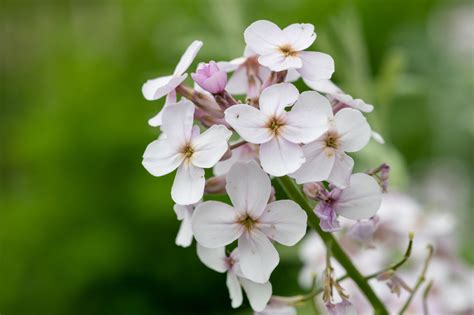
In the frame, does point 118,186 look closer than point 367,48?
Yes

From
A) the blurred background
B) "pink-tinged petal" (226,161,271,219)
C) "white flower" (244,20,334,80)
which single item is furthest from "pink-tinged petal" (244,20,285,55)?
the blurred background

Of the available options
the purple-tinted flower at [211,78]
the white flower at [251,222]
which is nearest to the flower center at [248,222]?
the white flower at [251,222]

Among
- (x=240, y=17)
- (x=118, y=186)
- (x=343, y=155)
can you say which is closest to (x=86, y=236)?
(x=118, y=186)

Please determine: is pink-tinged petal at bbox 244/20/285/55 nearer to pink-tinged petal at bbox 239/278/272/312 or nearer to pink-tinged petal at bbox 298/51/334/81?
pink-tinged petal at bbox 298/51/334/81

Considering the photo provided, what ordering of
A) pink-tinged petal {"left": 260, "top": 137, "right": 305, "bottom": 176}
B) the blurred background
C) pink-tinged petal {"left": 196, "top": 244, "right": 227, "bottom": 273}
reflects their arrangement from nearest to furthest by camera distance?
pink-tinged petal {"left": 260, "top": 137, "right": 305, "bottom": 176}, pink-tinged petal {"left": 196, "top": 244, "right": 227, "bottom": 273}, the blurred background

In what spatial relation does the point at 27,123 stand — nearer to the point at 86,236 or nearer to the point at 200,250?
the point at 86,236

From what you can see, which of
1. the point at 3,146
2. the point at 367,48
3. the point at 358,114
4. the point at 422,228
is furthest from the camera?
the point at 3,146
